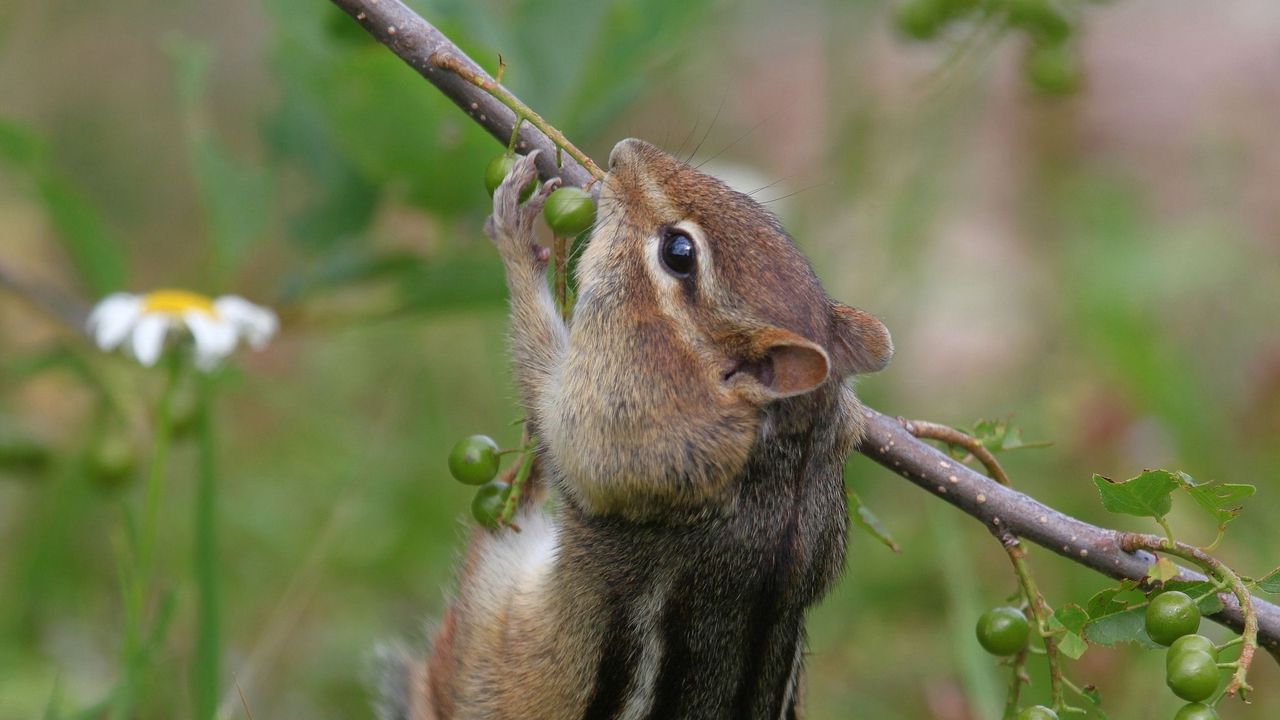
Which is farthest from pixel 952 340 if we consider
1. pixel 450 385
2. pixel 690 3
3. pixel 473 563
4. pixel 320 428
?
pixel 473 563

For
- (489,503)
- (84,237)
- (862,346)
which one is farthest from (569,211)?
(84,237)

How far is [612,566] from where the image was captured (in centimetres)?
250

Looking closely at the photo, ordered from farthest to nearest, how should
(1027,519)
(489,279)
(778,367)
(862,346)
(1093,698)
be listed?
(489,279), (862,346), (778,367), (1027,519), (1093,698)

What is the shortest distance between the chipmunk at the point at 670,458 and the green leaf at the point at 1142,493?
0.53 m

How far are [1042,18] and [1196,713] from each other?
5.02ft

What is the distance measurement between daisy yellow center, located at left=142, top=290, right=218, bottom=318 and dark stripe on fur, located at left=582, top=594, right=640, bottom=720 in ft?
3.93

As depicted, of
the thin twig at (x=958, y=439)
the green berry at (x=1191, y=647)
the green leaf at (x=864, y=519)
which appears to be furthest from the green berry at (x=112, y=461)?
the green berry at (x=1191, y=647)

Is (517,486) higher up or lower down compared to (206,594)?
higher up

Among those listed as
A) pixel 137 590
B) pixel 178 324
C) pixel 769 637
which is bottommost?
pixel 137 590

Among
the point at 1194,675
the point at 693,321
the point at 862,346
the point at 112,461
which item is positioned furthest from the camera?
the point at 112,461

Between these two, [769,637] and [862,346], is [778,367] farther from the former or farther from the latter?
[769,637]

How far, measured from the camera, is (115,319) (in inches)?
118

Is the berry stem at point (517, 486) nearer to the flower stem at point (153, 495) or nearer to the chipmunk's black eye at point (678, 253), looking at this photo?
the chipmunk's black eye at point (678, 253)

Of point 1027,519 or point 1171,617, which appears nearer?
point 1171,617
